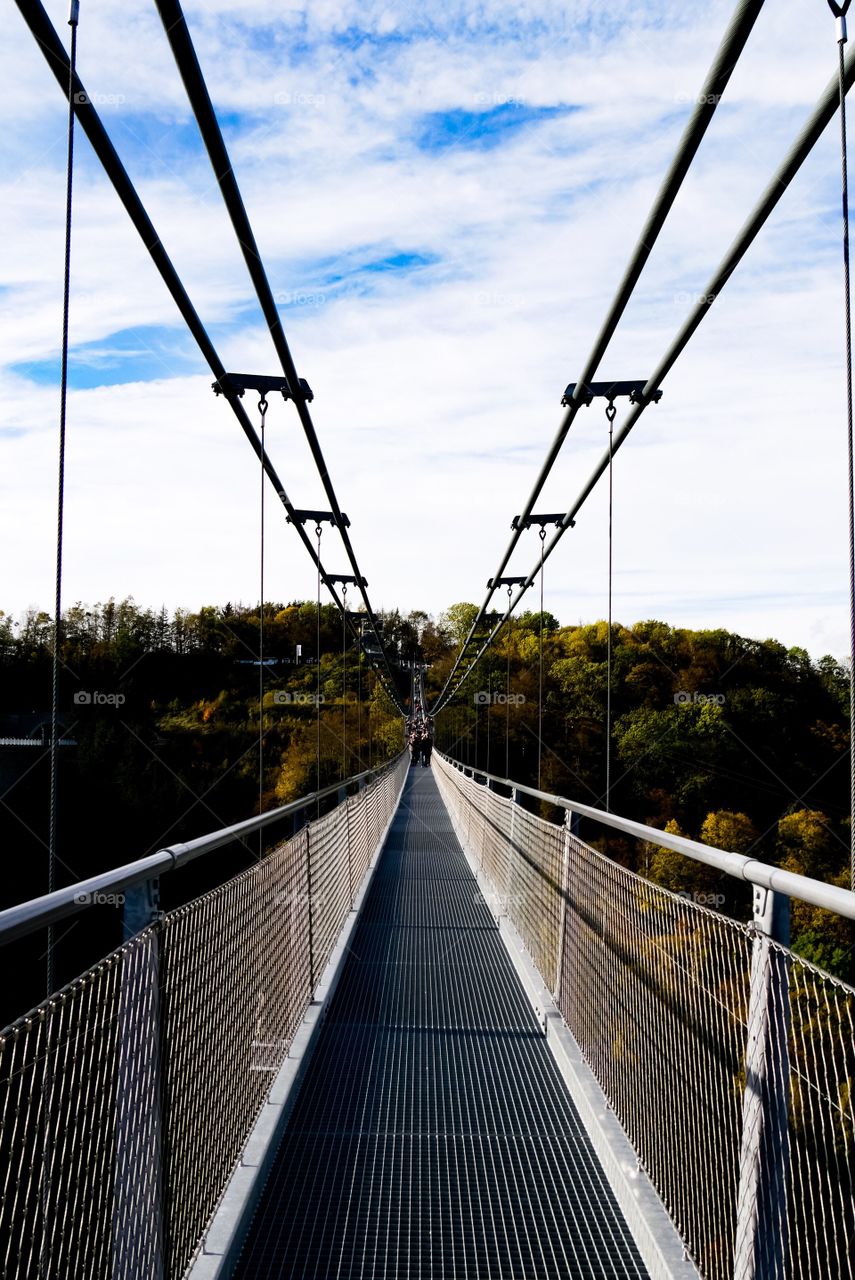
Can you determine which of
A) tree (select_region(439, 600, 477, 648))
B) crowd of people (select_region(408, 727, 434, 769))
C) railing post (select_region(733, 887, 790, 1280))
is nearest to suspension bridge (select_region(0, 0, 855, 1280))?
railing post (select_region(733, 887, 790, 1280))

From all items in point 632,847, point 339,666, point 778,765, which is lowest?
point 632,847

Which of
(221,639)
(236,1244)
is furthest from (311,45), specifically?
(221,639)

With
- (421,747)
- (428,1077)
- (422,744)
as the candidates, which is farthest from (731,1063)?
(421,747)

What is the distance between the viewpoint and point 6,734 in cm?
3409

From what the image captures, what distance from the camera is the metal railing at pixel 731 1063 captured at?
1265 mm

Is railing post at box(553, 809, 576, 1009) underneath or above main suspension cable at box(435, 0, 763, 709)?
underneath

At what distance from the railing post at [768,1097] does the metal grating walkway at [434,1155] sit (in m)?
0.57

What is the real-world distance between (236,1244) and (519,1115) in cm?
98

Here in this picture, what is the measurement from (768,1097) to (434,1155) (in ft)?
4.06

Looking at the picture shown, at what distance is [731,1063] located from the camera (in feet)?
5.26

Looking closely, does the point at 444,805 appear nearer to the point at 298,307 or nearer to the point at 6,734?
the point at 298,307

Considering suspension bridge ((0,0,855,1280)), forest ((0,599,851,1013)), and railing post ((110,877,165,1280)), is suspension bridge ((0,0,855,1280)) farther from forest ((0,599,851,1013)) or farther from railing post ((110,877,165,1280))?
forest ((0,599,851,1013))

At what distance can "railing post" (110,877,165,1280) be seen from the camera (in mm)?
1377

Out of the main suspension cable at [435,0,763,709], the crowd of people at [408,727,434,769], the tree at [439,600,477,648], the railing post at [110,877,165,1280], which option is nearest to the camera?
the railing post at [110,877,165,1280]
